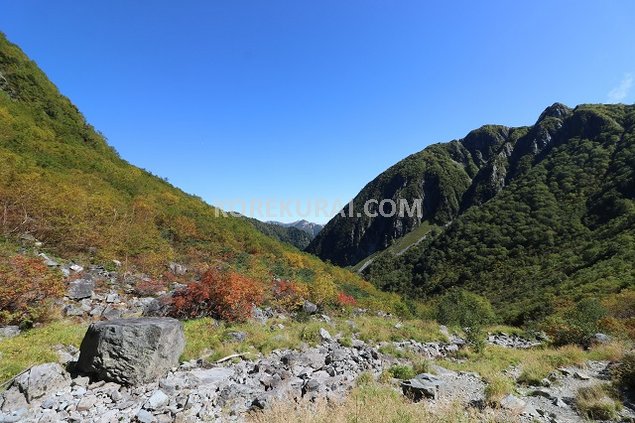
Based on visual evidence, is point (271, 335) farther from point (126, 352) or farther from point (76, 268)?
point (76, 268)

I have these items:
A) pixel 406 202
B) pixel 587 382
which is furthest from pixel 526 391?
pixel 406 202

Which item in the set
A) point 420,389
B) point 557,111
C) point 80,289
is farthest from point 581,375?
point 557,111

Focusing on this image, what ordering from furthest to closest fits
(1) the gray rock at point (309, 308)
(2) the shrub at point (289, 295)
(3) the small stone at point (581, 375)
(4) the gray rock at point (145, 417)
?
(1) the gray rock at point (309, 308) → (2) the shrub at point (289, 295) → (3) the small stone at point (581, 375) → (4) the gray rock at point (145, 417)

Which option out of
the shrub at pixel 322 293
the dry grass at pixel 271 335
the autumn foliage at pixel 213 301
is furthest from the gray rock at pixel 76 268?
Answer: the shrub at pixel 322 293

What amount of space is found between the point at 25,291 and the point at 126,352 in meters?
6.00

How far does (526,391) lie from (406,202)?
597ft

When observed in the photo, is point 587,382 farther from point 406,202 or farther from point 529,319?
point 406,202

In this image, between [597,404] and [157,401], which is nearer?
[157,401]

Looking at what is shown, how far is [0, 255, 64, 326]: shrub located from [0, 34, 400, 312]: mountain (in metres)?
0.94

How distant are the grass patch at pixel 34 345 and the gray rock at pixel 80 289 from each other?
2.36 meters

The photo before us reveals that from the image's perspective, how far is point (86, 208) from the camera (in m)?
20.0

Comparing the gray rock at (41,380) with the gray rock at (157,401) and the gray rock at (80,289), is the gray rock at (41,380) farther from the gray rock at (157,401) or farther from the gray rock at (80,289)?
the gray rock at (80,289)

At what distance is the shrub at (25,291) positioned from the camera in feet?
33.1

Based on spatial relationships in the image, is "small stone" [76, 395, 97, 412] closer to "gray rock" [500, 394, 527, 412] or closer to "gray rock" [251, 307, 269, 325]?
"gray rock" [251, 307, 269, 325]
